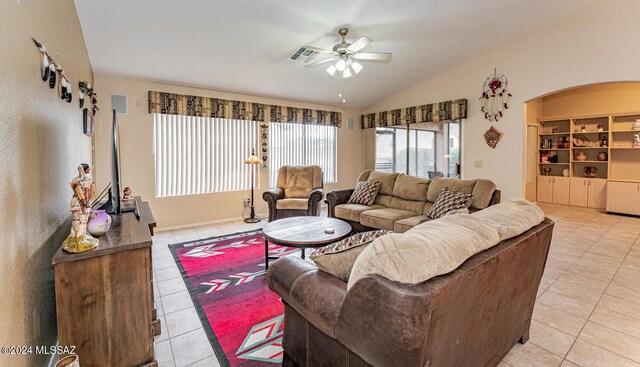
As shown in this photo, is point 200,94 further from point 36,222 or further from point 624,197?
point 624,197

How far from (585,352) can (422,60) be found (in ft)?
14.9

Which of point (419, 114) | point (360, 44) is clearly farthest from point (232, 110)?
point (419, 114)

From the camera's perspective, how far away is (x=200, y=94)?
204 inches

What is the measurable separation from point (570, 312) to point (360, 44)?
Result: 313cm

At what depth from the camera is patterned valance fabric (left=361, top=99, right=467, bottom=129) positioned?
18.1 feet

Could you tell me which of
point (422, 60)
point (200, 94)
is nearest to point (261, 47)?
point (200, 94)

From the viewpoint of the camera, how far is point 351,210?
4.33 m

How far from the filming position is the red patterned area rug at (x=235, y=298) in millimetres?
1965

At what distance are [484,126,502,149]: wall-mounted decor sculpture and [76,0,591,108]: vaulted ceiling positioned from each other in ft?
4.49

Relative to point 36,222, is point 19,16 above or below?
above

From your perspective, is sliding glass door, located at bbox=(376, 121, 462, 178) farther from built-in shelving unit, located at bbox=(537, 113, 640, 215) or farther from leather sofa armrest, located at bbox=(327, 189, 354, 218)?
built-in shelving unit, located at bbox=(537, 113, 640, 215)

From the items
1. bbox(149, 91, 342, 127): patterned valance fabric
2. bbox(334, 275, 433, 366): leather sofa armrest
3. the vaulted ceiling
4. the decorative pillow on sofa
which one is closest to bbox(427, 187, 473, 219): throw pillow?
the vaulted ceiling

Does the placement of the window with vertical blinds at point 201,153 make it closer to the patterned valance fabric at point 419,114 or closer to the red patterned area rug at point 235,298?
the red patterned area rug at point 235,298

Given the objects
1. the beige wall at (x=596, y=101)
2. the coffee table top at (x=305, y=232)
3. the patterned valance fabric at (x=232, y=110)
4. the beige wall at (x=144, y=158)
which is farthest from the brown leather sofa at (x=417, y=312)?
the beige wall at (x=596, y=101)
